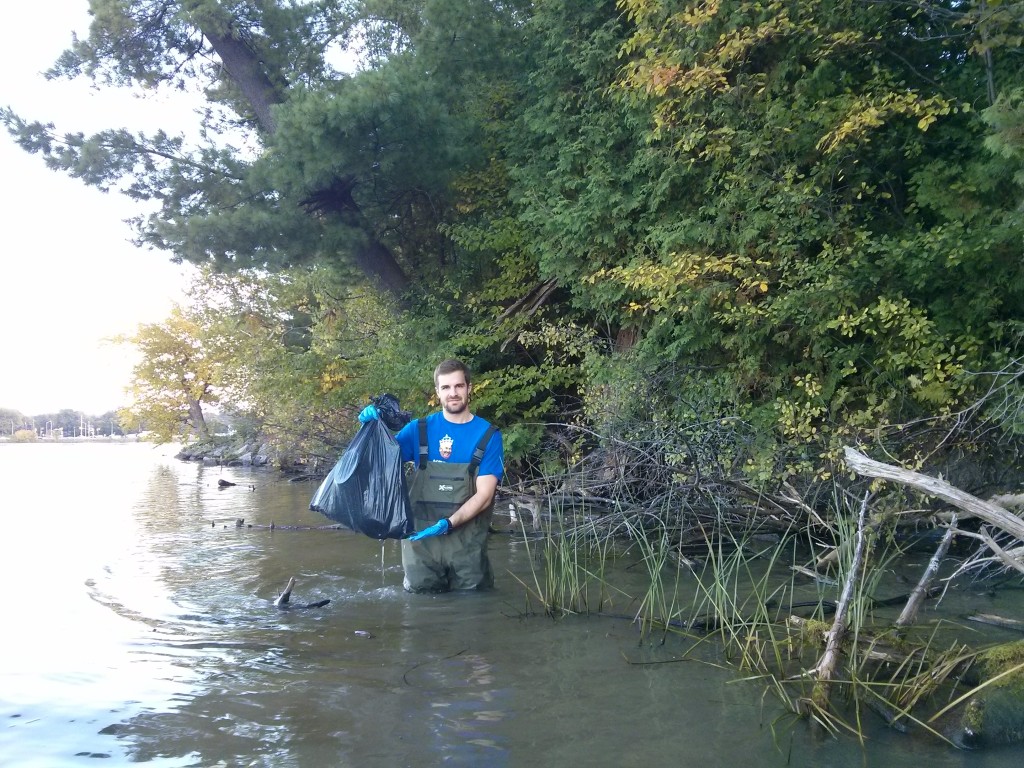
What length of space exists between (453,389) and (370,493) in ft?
2.90

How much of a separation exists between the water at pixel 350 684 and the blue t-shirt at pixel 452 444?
0.97m

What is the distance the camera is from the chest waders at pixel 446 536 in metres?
5.56

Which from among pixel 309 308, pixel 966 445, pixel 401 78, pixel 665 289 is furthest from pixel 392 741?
pixel 309 308

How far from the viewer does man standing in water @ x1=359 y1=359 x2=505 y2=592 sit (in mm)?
5488

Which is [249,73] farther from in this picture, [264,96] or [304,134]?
[304,134]

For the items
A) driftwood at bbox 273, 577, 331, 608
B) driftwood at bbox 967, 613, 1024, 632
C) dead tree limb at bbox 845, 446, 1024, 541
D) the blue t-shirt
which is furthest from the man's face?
driftwood at bbox 967, 613, 1024, 632

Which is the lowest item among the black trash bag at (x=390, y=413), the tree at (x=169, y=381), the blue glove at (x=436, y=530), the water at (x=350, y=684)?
the water at (x=350, y=684)

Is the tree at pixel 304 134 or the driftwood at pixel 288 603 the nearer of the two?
the driftwood at pixel 288 603

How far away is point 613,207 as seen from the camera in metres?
9.95

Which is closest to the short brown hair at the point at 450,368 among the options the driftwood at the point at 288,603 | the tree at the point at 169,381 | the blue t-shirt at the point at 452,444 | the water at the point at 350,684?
the blue t-shirt at the point at 452,444

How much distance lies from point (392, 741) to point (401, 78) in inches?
371

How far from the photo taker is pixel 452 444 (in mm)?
5594

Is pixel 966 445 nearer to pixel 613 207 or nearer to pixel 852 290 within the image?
pixel 852 290

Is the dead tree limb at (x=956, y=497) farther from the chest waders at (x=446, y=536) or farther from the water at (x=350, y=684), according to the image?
the chest waders at (x=446, y=536)
